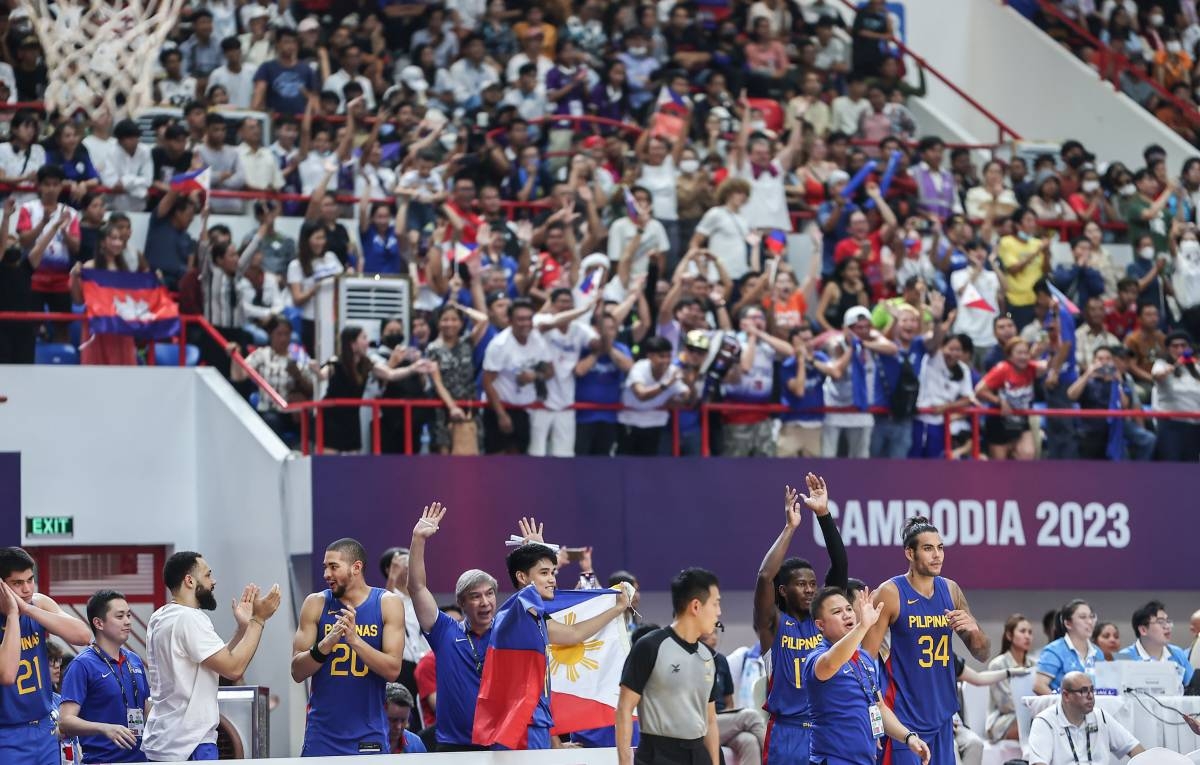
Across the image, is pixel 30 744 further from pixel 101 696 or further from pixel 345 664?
pixel 345 664

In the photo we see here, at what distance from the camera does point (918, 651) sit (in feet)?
38.7

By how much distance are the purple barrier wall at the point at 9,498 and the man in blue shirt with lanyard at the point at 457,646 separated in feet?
22.1

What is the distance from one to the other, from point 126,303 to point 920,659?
Answer: 9.20 meters

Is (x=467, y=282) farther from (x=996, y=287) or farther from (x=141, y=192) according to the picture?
(x=996, y=287)

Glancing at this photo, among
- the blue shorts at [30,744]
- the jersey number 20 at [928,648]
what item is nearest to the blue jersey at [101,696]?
the blue shorts at [30,744]

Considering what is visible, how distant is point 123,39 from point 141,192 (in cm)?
171

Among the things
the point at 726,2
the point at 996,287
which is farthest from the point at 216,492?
the point at 726,2

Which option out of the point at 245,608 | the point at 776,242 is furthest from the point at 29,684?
the point at 776,242

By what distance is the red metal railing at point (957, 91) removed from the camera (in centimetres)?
2755

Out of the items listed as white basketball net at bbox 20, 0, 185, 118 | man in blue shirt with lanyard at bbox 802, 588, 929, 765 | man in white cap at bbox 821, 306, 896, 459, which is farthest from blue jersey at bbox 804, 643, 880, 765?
white basketball net at bbox 20, 0, 185, 118

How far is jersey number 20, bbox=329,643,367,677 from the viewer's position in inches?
452

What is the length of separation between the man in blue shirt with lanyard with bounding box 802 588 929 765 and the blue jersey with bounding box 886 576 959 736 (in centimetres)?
42

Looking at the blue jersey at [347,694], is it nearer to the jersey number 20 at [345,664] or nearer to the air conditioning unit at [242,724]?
the jersey number 20 at [345,664]

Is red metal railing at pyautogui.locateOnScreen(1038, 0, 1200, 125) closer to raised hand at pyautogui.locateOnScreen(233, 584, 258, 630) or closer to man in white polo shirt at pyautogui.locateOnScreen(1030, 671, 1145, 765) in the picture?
man in white polo shirt at pyautogui.locateOnScreen(1030, 671, 1145, 765)
